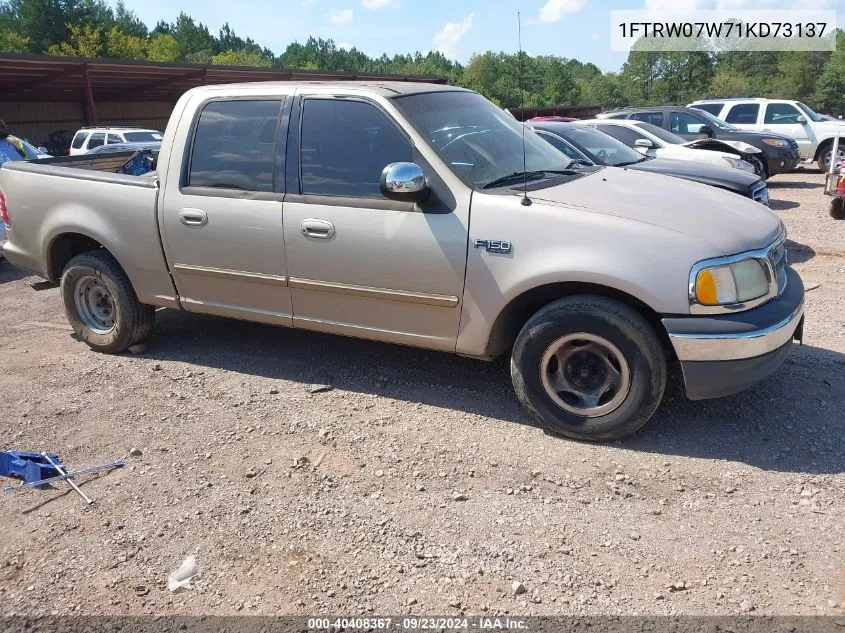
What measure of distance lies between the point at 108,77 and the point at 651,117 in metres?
21.7

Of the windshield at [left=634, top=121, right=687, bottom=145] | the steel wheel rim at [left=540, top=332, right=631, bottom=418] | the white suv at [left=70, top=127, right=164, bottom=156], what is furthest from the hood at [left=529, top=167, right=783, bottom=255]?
the white suv at [left=70, top=127, right=164, bottom=156]

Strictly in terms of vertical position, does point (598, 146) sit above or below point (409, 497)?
above

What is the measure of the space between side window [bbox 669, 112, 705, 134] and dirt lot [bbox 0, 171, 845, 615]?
10628 millimetres

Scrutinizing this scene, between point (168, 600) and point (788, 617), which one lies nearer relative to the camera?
point (788, 617)

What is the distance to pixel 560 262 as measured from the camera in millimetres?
3605

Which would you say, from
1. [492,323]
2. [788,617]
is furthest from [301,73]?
[788,617]

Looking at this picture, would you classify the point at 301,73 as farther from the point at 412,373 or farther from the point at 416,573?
the point at 416,573

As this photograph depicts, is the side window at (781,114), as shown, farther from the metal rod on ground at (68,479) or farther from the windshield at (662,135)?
the metal rod on ground at (68,479)

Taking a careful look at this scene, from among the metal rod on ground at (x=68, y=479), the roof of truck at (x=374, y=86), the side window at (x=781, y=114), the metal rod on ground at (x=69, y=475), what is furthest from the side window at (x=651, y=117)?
the metal rod on ground at (x=68, y=479)

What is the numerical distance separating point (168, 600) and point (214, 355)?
2834 mm

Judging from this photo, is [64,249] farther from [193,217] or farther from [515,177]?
[515,177]

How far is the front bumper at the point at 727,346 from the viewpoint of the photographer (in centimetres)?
340

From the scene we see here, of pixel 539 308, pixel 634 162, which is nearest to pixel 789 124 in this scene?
pixel 634 162

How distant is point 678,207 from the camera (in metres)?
3.78
